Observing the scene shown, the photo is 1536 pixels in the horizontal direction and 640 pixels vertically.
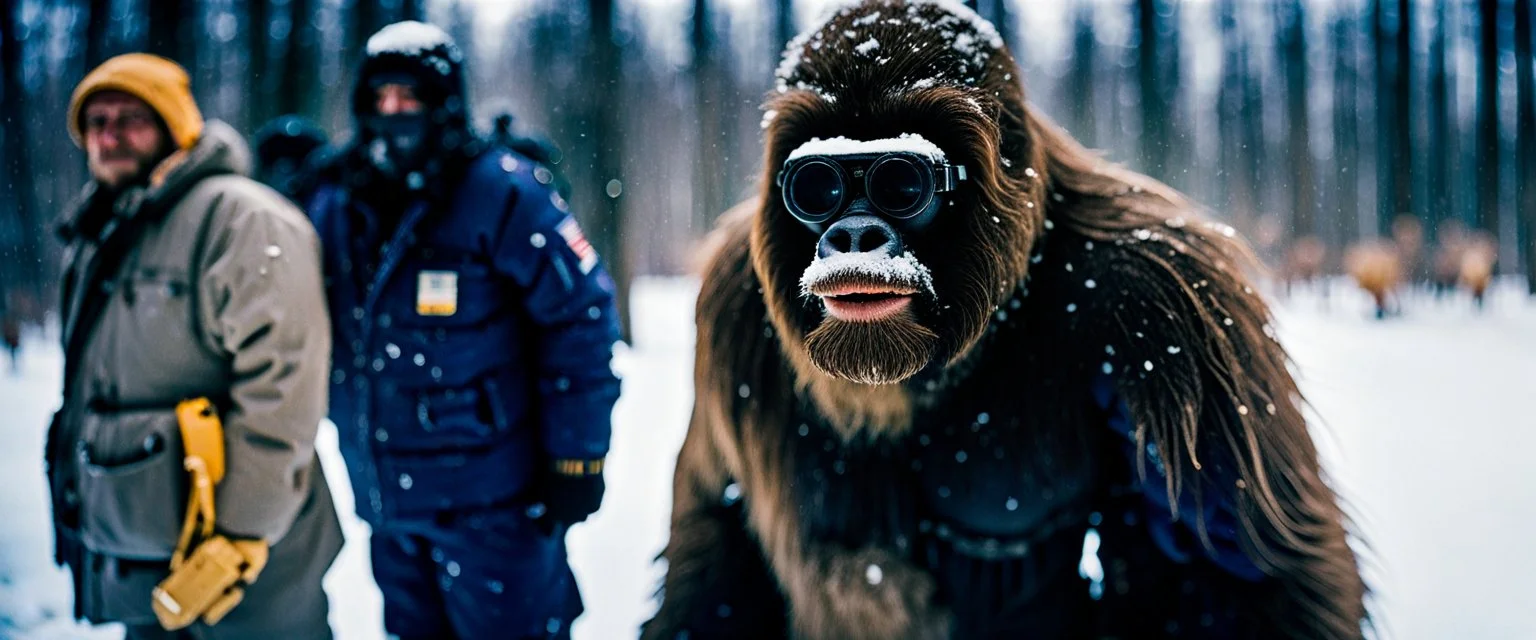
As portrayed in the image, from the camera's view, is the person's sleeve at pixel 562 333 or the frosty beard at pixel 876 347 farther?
the person's sleeve at pixel 562 333

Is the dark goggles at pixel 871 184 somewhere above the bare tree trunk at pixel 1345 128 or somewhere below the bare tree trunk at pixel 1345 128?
below

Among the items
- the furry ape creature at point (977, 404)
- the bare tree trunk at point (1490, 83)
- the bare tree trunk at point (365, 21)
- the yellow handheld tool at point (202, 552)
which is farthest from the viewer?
the bare tree trunk at point (1490, 83)

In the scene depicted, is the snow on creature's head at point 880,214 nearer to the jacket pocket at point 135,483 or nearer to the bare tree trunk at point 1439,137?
the jacket pocket at point 135,483

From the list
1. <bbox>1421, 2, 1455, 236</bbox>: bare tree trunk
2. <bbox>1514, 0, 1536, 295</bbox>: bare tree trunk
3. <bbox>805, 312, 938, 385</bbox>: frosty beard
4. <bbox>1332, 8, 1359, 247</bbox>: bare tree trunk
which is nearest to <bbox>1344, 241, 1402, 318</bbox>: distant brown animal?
<bbox>1514, 0, 1536, 295</bbox>: bare tree trunk

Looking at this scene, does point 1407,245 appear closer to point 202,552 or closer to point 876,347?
point 876,347

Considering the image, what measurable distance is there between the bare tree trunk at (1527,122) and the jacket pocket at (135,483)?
13.7 metres

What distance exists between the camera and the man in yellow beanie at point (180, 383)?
1.89 m

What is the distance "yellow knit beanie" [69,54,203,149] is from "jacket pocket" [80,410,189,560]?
0.74 m

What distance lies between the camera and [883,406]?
1421 mm

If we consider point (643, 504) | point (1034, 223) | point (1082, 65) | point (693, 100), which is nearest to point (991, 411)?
point (1034, 223)

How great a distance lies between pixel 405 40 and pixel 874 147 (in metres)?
1.64

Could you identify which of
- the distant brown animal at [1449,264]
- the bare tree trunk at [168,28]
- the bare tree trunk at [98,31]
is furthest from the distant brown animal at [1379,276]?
the bare tree trunk at [98,31]

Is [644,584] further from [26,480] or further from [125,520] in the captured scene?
[26,480]

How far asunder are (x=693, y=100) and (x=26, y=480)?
5309mm
